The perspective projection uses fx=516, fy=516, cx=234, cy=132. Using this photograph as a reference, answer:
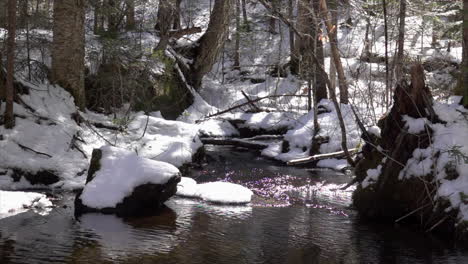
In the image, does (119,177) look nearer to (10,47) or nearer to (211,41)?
(10,47)

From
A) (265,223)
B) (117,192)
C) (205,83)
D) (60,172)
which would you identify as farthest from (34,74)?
(205,83)

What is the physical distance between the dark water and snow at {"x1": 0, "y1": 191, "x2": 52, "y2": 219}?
0.23 metres

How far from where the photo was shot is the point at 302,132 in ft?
45.5

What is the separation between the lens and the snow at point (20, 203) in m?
7.00

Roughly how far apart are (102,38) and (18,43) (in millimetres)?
1908

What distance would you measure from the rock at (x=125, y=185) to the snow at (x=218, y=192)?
789 millimetres

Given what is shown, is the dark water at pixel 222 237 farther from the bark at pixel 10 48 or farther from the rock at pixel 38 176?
the bark at pixel 10 48

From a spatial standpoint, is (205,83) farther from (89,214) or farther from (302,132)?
(89,214)

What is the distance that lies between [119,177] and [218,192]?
5.74 ft

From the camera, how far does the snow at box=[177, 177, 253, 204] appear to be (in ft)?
27.3

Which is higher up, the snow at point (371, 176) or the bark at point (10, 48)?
the bark at point (10, 48)

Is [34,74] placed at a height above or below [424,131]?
above

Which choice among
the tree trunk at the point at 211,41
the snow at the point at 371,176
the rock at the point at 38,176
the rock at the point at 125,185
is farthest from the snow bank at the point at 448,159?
the tree trunk at the point at 211,41

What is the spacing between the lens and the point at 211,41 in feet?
58.6
